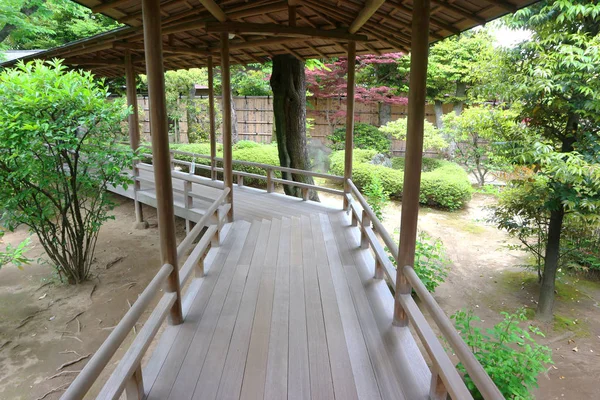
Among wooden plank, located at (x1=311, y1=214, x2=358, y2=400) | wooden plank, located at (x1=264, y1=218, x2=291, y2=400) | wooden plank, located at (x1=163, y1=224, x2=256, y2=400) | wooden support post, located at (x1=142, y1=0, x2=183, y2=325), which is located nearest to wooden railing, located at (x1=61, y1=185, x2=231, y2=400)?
wooden support post, located at (x1=142, y1=0, x2=183, y2=325)

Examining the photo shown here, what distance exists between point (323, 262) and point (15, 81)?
4907 mm

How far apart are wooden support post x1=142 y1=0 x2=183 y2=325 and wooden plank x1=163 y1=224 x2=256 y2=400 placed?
0.34 metres

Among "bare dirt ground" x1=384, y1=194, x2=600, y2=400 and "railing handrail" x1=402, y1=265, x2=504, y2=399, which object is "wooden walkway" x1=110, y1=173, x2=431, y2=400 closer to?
"railing handrail" x1=402, y1=265, x2=504, y2=399

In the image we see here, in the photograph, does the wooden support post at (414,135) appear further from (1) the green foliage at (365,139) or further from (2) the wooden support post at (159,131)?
(1) the green foliage at (365,139)

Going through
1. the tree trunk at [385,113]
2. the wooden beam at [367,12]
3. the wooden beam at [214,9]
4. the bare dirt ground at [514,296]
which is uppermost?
the wooden beam at [214,9]

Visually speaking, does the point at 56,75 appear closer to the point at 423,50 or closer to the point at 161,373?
the point at 161,373

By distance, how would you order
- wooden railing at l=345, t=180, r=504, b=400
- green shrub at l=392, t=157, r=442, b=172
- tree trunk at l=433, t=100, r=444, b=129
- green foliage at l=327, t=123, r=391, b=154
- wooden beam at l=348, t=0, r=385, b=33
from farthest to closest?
tree trunk at l=433, t=100, r=444, b=129 < green foliage at l=327, t=123, r=391, b=154 < green shrub at l=392, t=157, r=442, b=172 < wooden beam at l=348, t=0, r=385, b=33 < wooden railing at l=345, t=180, r=504, b=400

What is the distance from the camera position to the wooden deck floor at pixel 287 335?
7.72 feet

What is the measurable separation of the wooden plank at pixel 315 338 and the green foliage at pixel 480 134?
4161mm

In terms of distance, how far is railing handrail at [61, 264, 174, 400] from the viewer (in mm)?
1509

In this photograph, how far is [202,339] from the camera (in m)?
2.86

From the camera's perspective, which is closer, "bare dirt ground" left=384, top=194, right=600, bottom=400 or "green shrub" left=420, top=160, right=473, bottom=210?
"bare dirt ground" left=384, top=194, right=600, bottom=400

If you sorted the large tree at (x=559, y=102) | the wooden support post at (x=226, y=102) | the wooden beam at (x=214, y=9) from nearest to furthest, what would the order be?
the wooden beam at (x=214, y=9), the wooden support post at (x=226, y=102), the large tree at (x=559, y=102)

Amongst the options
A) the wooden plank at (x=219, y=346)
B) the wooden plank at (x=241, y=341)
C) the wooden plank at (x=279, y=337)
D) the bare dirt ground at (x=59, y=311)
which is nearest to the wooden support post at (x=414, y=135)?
the wooden plank at (x=279, y=337)
